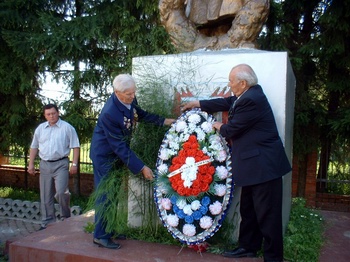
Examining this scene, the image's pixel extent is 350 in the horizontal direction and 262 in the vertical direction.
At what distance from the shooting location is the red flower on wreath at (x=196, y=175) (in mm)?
2732

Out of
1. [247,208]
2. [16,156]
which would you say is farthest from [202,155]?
[16,156]

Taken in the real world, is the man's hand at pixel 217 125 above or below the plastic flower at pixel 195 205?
above

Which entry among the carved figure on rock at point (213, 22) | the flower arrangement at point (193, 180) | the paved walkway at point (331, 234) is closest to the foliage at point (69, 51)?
the paved walkway at point (331, 234)

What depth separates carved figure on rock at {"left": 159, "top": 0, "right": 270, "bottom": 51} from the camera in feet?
10.5

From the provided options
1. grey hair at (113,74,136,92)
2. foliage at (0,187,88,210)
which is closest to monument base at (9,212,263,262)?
grey hair at (113,74,136,92)

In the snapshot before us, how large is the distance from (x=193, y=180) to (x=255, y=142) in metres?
0.54

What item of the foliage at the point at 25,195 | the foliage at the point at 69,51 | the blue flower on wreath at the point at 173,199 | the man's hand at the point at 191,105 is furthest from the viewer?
the foliage at the point at 25,195

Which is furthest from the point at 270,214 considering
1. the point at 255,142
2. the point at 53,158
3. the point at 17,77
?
the point at 17,77

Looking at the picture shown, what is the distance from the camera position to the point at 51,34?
6793 millimetres

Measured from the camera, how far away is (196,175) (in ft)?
9.01

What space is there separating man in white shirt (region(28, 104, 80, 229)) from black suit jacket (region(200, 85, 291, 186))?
8.26 feet

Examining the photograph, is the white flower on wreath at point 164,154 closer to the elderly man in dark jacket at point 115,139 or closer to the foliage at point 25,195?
the elderly man in dark jacket at point 115,139

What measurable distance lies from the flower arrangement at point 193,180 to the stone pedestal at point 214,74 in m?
0.34

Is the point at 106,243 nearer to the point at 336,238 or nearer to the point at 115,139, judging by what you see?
the point at 115,139
